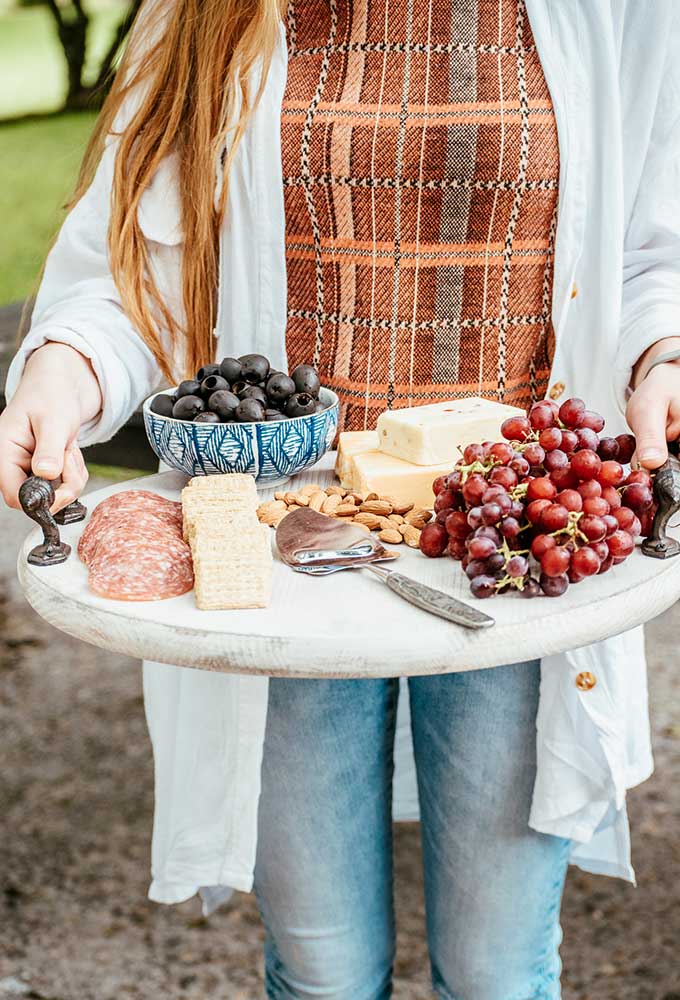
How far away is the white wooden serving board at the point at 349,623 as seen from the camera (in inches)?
35.4

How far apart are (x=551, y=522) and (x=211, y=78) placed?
2.60ft

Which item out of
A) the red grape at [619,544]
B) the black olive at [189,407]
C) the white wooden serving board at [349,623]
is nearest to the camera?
the white wooden serving board at [349,623]

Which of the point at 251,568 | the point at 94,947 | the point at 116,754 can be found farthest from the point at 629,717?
the point at 116,754

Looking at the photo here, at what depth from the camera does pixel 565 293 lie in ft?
4.59

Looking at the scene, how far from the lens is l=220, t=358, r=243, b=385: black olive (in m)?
1.25

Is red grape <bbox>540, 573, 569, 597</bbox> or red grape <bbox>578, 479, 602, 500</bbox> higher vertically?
red grape <bbox>578, 479, 602, 500</bbox>

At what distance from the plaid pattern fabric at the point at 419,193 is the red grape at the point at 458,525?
0.41 metres

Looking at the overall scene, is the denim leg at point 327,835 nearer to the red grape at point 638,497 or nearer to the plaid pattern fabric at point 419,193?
the plaid pattern fabric at point 419,193

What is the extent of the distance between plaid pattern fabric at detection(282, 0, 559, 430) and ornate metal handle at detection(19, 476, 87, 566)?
501mm

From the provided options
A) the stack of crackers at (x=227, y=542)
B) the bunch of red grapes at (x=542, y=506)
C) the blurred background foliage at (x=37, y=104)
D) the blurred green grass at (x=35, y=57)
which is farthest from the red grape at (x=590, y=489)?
the blurred green grass at (x=35, y=57)

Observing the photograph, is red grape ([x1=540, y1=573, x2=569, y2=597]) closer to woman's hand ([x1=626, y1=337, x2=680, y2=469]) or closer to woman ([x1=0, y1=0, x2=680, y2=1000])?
woman's hand ([x1=626, y1=337, x2=680, y2=469])

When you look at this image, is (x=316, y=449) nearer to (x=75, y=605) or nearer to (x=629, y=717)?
(x=75, y=605)

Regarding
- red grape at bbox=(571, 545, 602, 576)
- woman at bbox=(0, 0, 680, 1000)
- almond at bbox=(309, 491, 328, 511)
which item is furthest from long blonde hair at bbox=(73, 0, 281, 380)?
red grape at bbox=(571, 545, 602, 576)

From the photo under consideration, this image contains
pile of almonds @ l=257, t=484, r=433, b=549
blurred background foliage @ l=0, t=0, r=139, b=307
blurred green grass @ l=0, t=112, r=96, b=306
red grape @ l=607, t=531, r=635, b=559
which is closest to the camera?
red grape @ l=607, t=531, r=635, b=559
